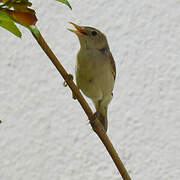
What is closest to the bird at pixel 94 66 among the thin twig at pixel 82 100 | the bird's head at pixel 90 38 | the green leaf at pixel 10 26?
the bird's head at pixel 90 38

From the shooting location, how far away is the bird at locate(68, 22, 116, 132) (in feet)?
2.50

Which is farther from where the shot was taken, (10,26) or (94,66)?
(94,66)

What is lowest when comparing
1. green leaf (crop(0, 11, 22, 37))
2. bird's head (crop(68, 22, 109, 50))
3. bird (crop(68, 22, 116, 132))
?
bird (crop(68, 22, 116, 132))

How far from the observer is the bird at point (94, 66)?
0.76 meters

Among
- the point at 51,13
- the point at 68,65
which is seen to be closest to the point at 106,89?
the point at 68,65

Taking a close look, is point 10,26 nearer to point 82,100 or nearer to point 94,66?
point 82,100

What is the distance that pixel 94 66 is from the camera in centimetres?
78

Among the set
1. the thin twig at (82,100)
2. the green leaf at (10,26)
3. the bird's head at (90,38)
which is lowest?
the bird's head at (90,38)

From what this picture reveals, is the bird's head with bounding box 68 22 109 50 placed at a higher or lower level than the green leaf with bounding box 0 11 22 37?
lower

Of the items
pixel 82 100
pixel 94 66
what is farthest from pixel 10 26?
pixel 94 66

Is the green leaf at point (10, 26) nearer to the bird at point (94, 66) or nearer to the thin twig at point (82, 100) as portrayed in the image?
the thin twig at point (82, 100)

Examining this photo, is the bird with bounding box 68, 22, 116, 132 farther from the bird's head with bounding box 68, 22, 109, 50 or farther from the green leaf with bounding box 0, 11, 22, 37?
the green leaf with bounding box 0, 11, 22, 37

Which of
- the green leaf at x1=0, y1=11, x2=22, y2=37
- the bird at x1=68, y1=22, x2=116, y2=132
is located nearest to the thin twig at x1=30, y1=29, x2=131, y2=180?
the green leaf at x1=0, y1=11, x2=22, y2=37

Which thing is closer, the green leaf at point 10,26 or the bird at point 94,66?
the green leaf at point 10,26
